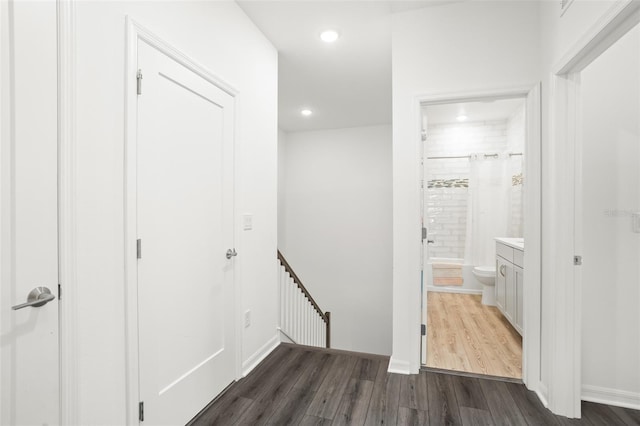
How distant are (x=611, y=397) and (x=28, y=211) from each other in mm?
3241

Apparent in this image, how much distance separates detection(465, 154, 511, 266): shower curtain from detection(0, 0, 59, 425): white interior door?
16.9ft

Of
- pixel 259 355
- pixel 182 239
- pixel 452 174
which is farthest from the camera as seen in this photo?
pixel 452 174

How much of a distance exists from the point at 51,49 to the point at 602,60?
119 inches

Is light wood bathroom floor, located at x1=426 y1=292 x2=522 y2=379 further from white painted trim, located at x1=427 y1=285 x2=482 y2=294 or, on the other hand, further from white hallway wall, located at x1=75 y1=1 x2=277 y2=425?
white hallway wall, located at x1=75 y1=1 x2=277 y2=425

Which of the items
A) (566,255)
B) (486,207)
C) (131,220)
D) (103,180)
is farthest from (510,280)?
(103,180)

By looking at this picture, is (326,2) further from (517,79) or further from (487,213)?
(487,213)

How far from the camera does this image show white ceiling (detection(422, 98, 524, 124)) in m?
4.34

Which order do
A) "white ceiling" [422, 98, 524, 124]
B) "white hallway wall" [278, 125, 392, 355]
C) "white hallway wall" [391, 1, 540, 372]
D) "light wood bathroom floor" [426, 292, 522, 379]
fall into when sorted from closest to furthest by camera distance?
"white hallway wall" [391, 1, 540, 372] < "light wood bathroom floor" [426, 292, 522, 379] < "white ceiling" [422, 98, 524, 124] < "white hallway wall" [278, 125, 392, 355]

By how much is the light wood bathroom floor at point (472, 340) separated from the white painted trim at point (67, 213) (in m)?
2.37

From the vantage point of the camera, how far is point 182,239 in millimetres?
1810

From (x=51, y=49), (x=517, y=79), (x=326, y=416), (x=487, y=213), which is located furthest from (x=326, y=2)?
(x=487, y=213)

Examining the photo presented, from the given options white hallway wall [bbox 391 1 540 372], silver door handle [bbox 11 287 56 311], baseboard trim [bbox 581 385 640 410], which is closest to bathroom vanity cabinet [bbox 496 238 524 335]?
baseboard trim [bbox 581 385 640 410]

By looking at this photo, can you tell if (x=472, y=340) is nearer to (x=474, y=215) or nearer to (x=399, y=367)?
(x=399, y=367)

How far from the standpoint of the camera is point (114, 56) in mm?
1408
